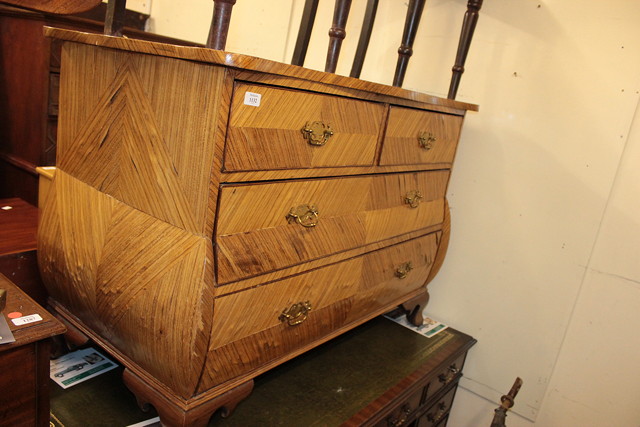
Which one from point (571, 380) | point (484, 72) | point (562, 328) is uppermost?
point (484, 72)

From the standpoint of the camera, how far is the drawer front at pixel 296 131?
99 centimetres

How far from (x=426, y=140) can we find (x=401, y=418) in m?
0.94

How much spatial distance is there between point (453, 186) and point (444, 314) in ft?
1.91

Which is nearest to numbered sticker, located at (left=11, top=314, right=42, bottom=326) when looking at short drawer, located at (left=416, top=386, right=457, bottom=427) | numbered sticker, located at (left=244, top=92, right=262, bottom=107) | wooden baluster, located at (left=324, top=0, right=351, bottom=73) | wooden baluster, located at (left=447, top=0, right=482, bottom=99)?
numbered sticker, located at (left=244, top=92, right=262, bottom=107)

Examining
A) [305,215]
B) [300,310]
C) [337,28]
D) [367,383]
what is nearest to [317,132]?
[305,215]

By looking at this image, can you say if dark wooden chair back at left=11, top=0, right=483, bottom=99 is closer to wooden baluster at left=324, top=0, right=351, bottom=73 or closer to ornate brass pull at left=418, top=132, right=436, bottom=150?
wooden baluster at left=324, top=0, right=351, bottom=73

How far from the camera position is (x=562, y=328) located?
1913 millimetres

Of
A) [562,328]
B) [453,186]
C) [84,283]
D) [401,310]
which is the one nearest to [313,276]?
[84,283]

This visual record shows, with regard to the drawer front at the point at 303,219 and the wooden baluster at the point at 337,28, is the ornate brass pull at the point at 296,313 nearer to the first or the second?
the drawer front at the point at 303,219

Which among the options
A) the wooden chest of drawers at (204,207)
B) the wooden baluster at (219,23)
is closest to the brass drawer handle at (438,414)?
the wooden chest of drawers at (204,207)

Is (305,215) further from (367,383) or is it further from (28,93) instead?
(28,93)

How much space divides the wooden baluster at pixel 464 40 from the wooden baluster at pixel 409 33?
0.26m

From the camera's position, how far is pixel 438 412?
2.05m

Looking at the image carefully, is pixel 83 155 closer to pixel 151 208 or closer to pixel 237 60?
pixel 151 208
